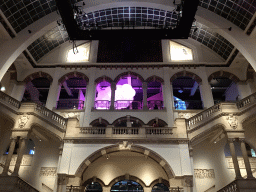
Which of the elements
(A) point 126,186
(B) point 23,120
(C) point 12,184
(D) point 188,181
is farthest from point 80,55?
(D) point 188,181

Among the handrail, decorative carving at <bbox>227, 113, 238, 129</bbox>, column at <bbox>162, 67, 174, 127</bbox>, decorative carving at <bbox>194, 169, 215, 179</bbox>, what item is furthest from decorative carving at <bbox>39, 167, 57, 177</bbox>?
decorative carving at <bbox>227, 113, 238, 129</bbox>

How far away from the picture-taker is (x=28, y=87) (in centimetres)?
2252

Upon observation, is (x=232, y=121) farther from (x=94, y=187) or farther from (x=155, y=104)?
(x=94, y=187)

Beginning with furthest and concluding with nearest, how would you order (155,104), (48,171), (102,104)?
(155,104) → (102,104) → (48,171)

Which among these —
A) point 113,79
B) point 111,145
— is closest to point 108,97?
point 113,79

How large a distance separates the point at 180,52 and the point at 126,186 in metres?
12.9

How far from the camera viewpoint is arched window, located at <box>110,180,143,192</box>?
52.5 ft

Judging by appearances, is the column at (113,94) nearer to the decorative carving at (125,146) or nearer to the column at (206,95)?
the decorative carving at (125,146)

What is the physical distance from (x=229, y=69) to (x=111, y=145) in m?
13.0

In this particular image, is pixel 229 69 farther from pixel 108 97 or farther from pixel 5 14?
pixel 5 14

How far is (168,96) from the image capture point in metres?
18.7

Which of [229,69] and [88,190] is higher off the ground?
[229,69]

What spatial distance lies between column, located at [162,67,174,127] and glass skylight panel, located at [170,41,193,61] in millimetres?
1943

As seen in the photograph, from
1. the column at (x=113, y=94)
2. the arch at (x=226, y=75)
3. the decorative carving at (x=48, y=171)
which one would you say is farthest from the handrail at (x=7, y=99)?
the arch at (x=226, y=75)
